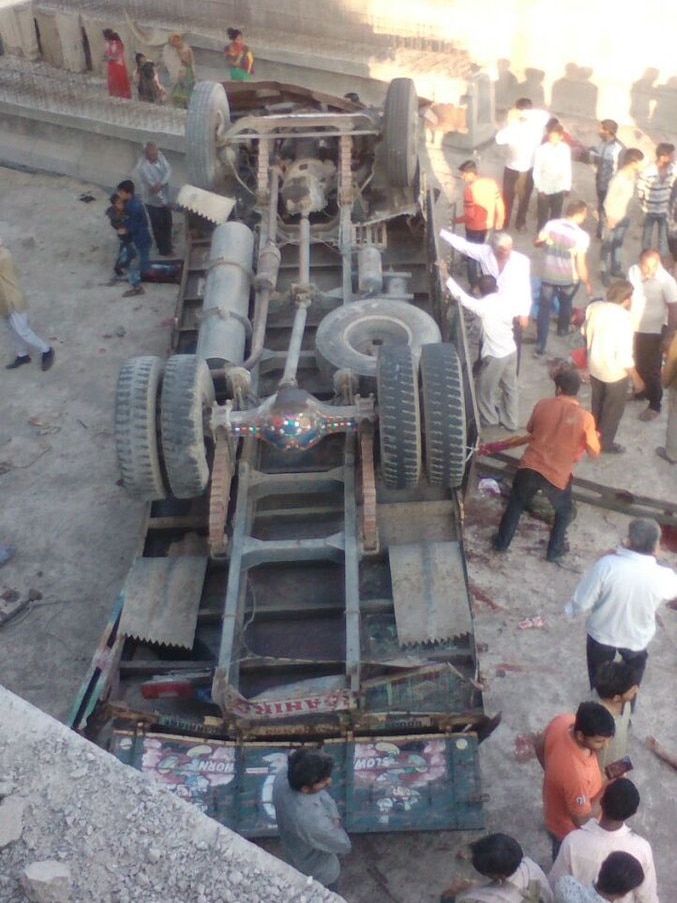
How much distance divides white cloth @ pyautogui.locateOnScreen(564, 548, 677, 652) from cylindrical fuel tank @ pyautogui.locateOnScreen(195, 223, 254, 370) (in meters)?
3.50

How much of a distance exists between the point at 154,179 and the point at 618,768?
8.69m

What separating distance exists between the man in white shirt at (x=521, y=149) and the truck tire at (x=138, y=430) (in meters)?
6.00

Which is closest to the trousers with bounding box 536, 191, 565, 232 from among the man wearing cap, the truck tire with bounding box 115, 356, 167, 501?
the man wearing cap

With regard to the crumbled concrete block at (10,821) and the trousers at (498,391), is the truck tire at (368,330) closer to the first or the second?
the trousers at (498,391)

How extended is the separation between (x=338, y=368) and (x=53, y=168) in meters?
8.91

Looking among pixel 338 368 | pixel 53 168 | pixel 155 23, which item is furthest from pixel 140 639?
pixel 155 23

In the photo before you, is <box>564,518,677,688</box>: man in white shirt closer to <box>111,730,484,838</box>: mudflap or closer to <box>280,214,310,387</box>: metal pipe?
<box>111,730,484,838</box>: mudflap

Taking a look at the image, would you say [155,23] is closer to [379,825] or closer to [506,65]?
[506,65]

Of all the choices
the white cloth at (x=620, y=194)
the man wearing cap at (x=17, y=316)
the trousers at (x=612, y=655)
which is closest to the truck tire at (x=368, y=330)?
the trousers at (x=612, y=655)

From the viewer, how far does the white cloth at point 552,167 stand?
10188 mm

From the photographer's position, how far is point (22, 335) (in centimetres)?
978

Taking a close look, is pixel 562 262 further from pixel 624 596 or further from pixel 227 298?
pixel 624 596

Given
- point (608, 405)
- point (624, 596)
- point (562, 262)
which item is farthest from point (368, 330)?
point (624, 596)

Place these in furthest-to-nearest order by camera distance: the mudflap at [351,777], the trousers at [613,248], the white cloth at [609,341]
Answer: the trousers at [613,248] < the white cloth at [609,341] < the mudflap at [351,777]
